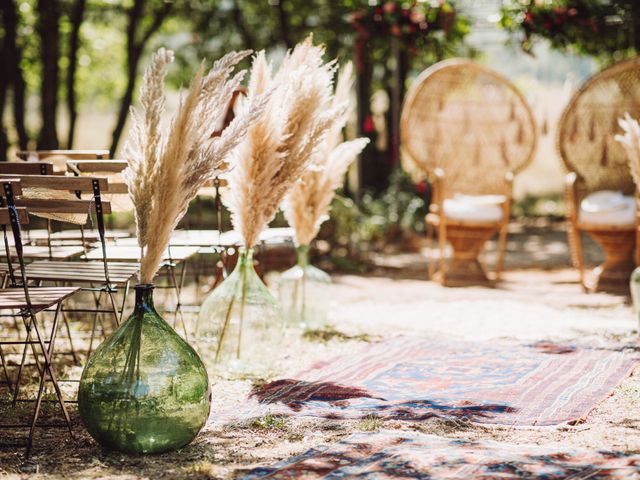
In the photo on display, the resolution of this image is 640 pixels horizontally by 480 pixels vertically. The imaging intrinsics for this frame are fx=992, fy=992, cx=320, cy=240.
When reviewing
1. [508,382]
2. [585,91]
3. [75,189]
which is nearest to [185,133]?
[75,189]

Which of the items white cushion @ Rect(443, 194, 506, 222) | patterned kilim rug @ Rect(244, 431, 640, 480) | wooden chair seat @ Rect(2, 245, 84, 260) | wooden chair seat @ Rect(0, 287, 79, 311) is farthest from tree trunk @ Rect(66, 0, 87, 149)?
patterned kilim rug @ Rect(244, 431, 640, 480)

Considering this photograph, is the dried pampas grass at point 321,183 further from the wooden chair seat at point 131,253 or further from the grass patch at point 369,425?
the grass patch at point 369,425

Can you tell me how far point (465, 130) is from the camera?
877 centimetres

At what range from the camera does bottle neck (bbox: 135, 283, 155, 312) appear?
11.6 feet

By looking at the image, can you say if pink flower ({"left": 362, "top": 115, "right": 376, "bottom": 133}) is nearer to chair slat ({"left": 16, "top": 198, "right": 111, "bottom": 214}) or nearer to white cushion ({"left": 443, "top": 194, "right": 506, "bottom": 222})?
white cushion ({"left": 443, "top": 194, "right": 506, "bottom": 222})

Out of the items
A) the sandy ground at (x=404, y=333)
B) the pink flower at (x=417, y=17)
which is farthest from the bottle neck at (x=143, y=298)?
the pink flower at (x=417, y=17)

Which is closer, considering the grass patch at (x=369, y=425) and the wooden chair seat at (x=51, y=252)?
the grass patch at (x=369, y=425)

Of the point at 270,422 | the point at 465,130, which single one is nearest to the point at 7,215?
Result: the point at 270,422

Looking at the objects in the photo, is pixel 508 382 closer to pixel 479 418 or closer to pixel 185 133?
pixel 479 418

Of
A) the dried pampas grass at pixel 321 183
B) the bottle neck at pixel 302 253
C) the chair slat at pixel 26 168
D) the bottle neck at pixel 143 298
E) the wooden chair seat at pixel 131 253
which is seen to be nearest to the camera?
the bottle neck at pixel 143 298

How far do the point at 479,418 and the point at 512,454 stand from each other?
0.58m

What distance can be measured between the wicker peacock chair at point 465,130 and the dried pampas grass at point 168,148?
195 inches

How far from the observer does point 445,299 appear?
7.29 m

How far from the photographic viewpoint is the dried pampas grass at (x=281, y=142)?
14.7 feet
